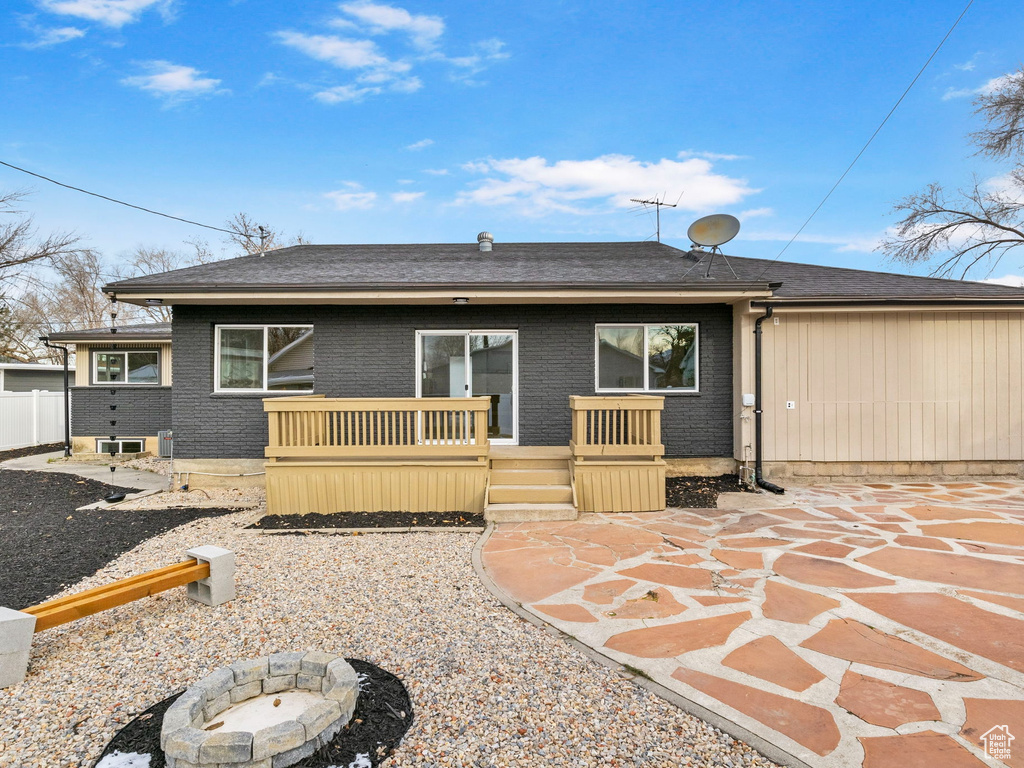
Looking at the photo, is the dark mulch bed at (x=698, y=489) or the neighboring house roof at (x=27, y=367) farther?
the neighboring house roof at (x=27, y=367)

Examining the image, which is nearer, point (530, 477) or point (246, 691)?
point (246, 691)

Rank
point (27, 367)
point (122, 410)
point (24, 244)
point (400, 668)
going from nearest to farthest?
point (400, 668), point (122, 410), point (27, 367), point (24, 244)

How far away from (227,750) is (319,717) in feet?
1.07

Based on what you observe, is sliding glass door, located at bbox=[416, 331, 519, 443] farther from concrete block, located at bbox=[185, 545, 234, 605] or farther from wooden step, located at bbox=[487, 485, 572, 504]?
concrete block, located at bbox=[185, 545, 234, 605]

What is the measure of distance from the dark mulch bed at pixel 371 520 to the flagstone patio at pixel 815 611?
69 centimetres

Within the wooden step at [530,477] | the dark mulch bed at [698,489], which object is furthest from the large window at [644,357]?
the wooden step at [530,477]

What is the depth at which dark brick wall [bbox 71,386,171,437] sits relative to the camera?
1170cm

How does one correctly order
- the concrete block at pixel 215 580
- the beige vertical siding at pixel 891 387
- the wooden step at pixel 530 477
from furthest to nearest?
the beige vertical siding at pixel 891 387
the wooden step at pixel 530 477
the concrete block at pixel 215 580

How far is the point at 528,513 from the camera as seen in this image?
5.71 metres

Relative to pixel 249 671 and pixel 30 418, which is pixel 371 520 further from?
pixel 30 418

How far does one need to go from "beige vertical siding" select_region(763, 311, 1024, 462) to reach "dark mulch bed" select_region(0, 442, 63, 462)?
54.4ft

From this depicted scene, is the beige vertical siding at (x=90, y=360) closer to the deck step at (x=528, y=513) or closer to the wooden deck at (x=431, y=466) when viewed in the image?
the wooden deck at (x=431, y=466)

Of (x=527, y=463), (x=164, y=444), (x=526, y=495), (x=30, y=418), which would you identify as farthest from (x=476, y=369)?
(x=30, y=418)

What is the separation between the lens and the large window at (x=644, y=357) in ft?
25.6
